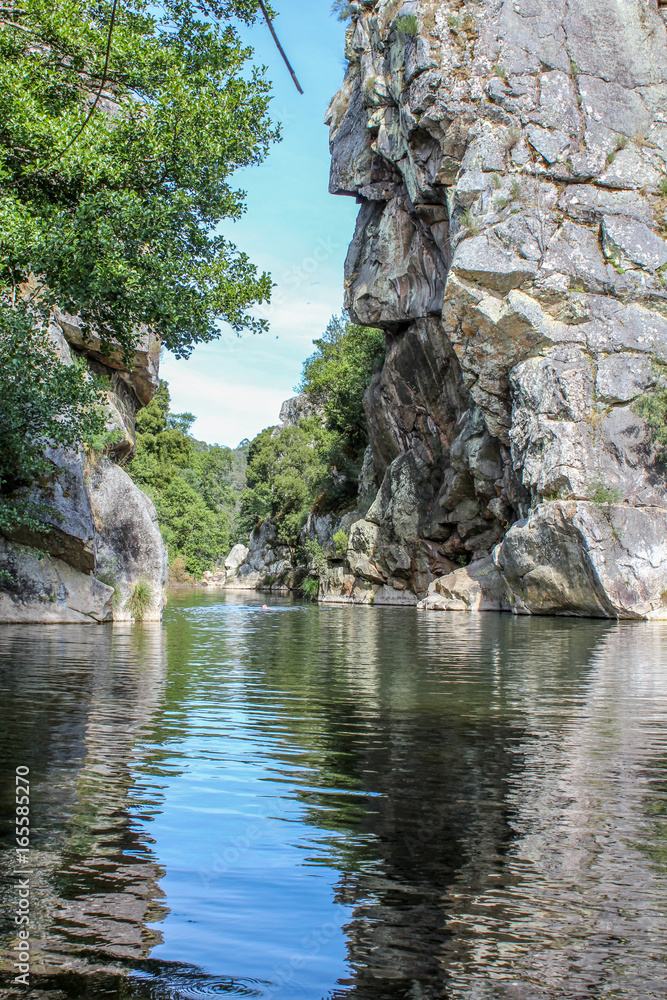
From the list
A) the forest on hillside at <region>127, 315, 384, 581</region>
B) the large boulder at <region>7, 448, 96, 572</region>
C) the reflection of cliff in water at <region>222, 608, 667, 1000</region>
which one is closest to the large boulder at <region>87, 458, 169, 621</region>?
the large boulder at <region>7, 448, 96, 572</region>

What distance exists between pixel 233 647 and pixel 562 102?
29.2m

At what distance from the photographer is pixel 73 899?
349cm

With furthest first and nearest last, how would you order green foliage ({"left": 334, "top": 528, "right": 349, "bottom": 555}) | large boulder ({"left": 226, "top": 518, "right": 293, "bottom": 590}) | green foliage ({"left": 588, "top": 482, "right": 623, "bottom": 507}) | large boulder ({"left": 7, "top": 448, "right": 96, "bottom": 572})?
large boulder ({"left": 226, "top": 518, "right": 293, "bottom": 590}) < green foliage ({"left": 334, "top": 528, "right": 349, "bottom": 555}) < green foliage ({"left": 588, "top": 482, "right": 623, "bottom": 507}) < large boulder ({"left": 7, "top": 448, "right": 96, "bottom": 572})

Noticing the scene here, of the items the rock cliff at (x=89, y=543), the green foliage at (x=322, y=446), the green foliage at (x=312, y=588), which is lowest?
the green foliage at (x=312, y=588)

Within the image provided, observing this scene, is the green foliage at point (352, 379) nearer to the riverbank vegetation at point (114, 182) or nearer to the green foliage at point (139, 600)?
the green foliage at point (139, 600)

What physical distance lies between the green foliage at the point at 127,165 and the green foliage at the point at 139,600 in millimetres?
10513

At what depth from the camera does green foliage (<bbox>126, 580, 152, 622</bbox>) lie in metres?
22.5

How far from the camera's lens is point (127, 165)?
479 inches

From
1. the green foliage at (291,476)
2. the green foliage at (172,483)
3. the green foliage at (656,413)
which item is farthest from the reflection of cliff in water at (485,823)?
the green foliage at (291,476)

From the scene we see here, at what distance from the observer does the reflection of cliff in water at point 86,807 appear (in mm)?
3217

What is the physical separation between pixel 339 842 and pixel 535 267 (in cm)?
3127

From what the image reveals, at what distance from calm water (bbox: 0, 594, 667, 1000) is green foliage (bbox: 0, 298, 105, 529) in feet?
18.4

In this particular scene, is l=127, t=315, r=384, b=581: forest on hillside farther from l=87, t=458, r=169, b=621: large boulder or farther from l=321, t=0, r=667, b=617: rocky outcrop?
l=87, t=458, r=169, b=621: large boulder

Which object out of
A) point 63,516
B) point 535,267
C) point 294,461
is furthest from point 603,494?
point 294,461
